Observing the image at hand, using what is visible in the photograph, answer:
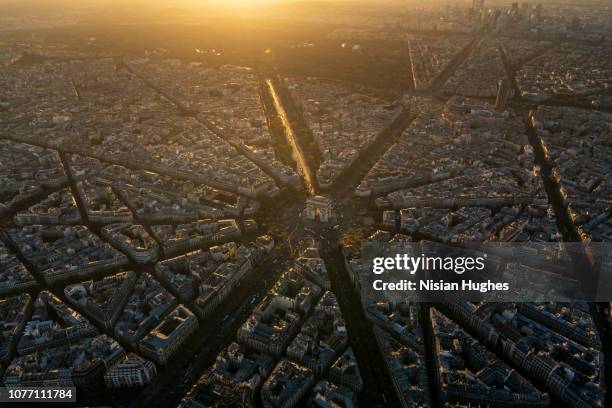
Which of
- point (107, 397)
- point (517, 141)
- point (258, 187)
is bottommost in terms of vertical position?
point (107, 397)

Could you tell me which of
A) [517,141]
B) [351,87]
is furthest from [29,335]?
[351,87]

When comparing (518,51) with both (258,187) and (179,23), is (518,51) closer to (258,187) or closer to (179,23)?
(258,187)

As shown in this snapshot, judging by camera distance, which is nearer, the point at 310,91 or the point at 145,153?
the point at 145,153

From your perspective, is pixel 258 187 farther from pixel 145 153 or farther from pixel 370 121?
pixel 370 121

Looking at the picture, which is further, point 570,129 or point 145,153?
point 570,129

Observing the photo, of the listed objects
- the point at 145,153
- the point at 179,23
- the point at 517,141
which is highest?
the point at 179,23

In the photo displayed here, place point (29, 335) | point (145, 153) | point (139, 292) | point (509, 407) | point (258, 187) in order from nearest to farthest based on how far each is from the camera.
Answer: point (509, 407)
point (29, 335)
point (139, 292)
point (258, 187)
point (145, 153)

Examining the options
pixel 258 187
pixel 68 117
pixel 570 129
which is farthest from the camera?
pixel 68 117

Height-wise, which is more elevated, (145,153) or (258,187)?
(145,153)

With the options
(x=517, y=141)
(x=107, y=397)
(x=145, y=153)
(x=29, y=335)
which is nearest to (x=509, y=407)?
(x=107, y=397)
